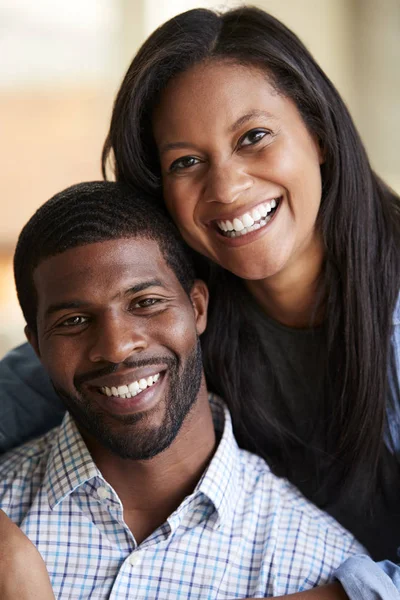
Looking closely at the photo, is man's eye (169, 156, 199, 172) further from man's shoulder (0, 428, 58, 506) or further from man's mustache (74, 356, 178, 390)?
man's shoulder (0, 428, 58, 506)

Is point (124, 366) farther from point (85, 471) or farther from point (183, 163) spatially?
point (183, 163)

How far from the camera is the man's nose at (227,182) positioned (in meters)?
1.35

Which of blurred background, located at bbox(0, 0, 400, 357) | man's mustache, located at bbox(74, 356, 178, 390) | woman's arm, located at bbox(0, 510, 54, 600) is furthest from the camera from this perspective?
blurred background, located at bbox(0, 0, 400, 357)

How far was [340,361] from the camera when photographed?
1531 mm

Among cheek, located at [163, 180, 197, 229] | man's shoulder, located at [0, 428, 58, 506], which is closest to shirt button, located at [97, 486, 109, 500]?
man's shoulder, located at [0, 428, 58, 506]

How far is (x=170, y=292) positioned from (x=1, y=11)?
2925 mm

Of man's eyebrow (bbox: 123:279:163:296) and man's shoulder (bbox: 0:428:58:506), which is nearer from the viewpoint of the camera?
man's eyebrow (bbox: 123:279:163:296)

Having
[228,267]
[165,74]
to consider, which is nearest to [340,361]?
[228,267]

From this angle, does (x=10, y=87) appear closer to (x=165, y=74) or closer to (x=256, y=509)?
(x=165, y=74)

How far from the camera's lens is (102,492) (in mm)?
1355

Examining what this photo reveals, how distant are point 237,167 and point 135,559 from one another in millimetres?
625

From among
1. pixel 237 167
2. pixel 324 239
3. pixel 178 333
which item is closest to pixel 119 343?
pixel 178 333

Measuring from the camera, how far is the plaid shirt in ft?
4.31

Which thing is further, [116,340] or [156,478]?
[156,478]
